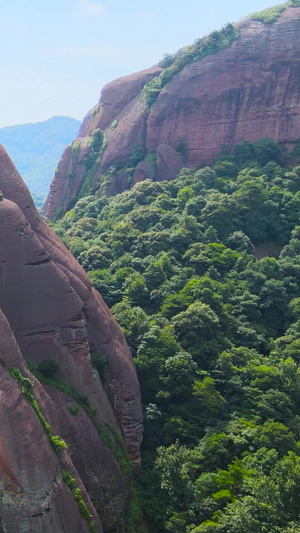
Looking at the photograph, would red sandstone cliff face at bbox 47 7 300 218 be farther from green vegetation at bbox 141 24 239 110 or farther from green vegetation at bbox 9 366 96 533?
green vegetation at bbox 9 366 96 533

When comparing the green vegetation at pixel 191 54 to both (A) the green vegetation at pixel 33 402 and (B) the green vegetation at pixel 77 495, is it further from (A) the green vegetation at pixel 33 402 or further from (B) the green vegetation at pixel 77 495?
(B) the green vegetation at pixel 77 495

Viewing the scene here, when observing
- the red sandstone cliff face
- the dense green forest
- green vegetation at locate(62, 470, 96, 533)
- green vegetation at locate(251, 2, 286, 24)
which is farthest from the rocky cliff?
green vegetation at locate(251, 2, 286, 24)

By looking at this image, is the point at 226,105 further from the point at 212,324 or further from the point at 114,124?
the point at 212,324

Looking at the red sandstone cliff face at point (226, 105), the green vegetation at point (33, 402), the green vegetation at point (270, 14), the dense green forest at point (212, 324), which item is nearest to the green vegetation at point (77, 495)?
the green vegetation at point (33, 402)

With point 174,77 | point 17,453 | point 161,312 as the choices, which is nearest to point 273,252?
point 161,312

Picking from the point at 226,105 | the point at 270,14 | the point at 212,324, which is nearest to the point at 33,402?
the point at 212,324

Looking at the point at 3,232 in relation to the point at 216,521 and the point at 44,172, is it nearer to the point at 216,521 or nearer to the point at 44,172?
the point at 216,521
